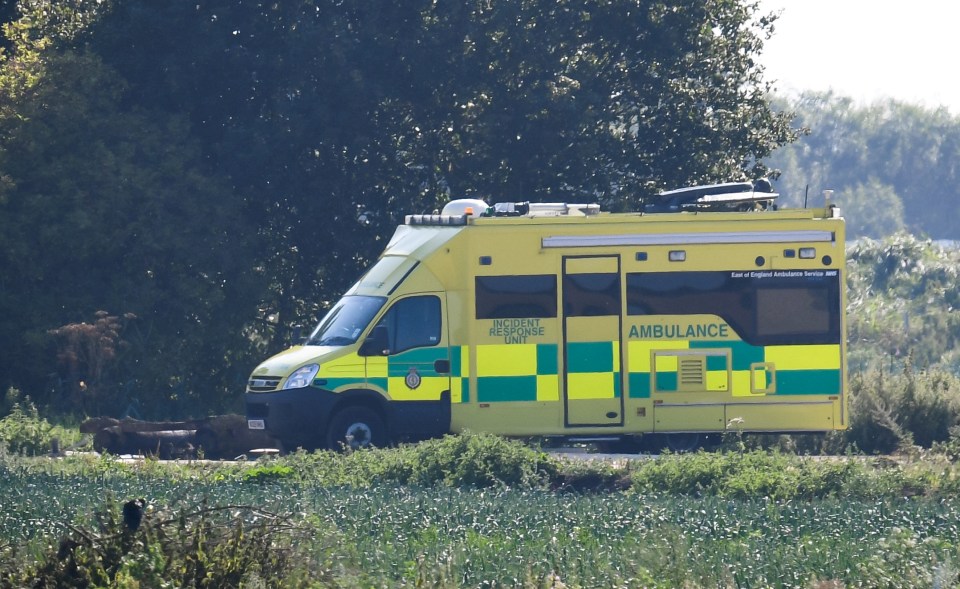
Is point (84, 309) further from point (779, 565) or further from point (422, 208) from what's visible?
point (779, 565)

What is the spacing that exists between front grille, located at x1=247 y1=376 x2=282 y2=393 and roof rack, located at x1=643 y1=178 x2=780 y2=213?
4.82 meters

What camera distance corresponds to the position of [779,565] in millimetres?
7820

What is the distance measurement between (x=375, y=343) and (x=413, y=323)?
1.59 ft

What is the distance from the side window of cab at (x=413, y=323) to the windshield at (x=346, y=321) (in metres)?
0.21

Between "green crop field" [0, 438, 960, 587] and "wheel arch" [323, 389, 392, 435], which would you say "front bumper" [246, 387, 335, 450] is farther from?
"green crop field" [0, 438, 960, 587]

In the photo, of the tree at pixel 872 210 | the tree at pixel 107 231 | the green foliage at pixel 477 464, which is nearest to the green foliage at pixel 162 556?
the green foliage at pixel 477 464

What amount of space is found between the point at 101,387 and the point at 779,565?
1537 centimetres

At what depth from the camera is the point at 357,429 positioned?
15.5 m

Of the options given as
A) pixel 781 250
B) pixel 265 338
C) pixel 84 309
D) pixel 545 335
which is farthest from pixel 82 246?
pixel 781 250

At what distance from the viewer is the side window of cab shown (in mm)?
15406

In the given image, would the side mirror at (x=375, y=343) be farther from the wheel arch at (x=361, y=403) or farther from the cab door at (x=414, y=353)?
the wheel arch at (x=361, y=403)

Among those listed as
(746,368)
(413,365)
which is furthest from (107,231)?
(746,368)

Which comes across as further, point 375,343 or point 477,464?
point 375,343

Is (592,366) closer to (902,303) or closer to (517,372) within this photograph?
(517,372)
